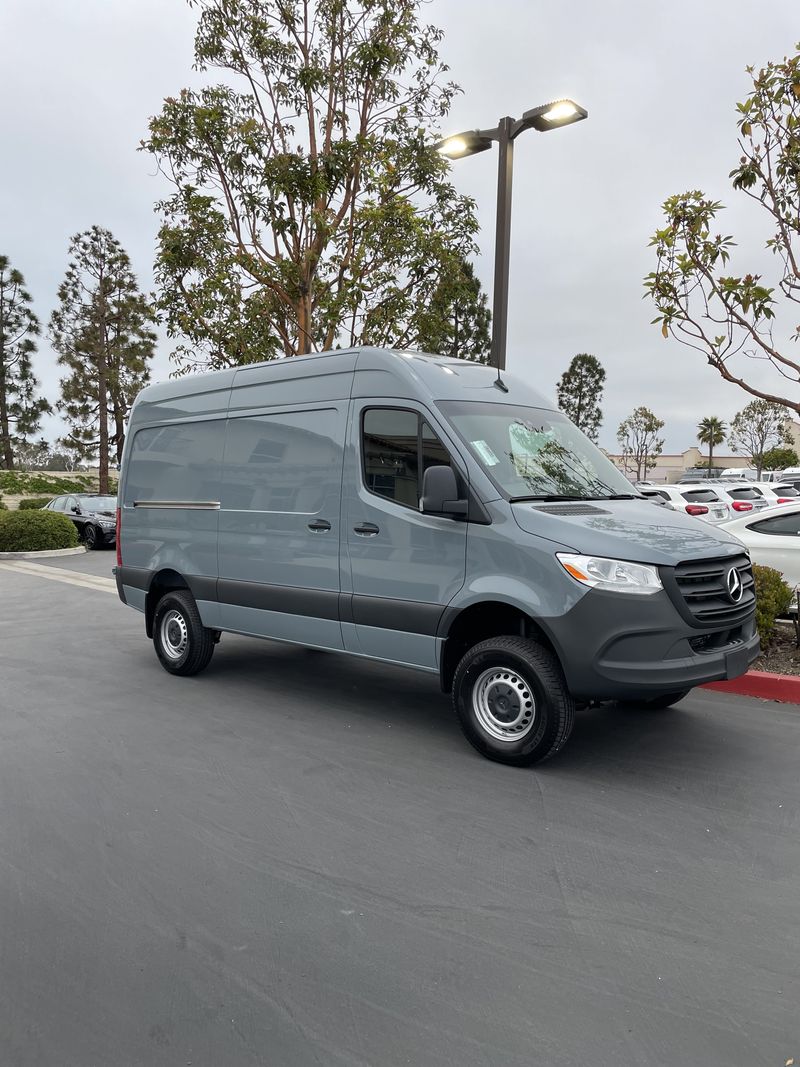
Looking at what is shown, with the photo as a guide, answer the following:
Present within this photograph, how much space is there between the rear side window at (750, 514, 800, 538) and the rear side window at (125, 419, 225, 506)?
246 inches

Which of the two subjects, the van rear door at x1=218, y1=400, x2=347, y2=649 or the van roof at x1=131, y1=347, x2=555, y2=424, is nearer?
the van roof at x1=131, y1=347, x2=555, y2=424

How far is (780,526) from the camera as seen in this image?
950 cm

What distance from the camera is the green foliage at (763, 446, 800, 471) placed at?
81.3 m

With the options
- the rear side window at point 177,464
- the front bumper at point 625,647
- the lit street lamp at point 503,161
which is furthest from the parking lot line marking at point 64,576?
the front bumper at point 625,647

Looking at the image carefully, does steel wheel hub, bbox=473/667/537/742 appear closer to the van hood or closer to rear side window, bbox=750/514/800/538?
the van hood

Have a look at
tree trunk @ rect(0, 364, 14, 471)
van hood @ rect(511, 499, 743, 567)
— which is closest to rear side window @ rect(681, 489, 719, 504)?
van hood @ rect(511, 499, 743, 567)

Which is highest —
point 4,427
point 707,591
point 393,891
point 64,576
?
point 4,427

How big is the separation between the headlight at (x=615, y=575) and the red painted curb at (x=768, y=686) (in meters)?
2.16

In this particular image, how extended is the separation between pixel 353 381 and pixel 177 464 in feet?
7.76

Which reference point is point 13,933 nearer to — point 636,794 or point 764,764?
point 636,794

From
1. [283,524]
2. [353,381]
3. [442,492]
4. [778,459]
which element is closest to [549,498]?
[442,492]

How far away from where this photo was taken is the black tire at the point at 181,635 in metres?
7.29

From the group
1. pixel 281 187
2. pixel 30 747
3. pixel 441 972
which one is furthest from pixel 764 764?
pixel 281 187

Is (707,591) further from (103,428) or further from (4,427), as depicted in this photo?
(4,427)
